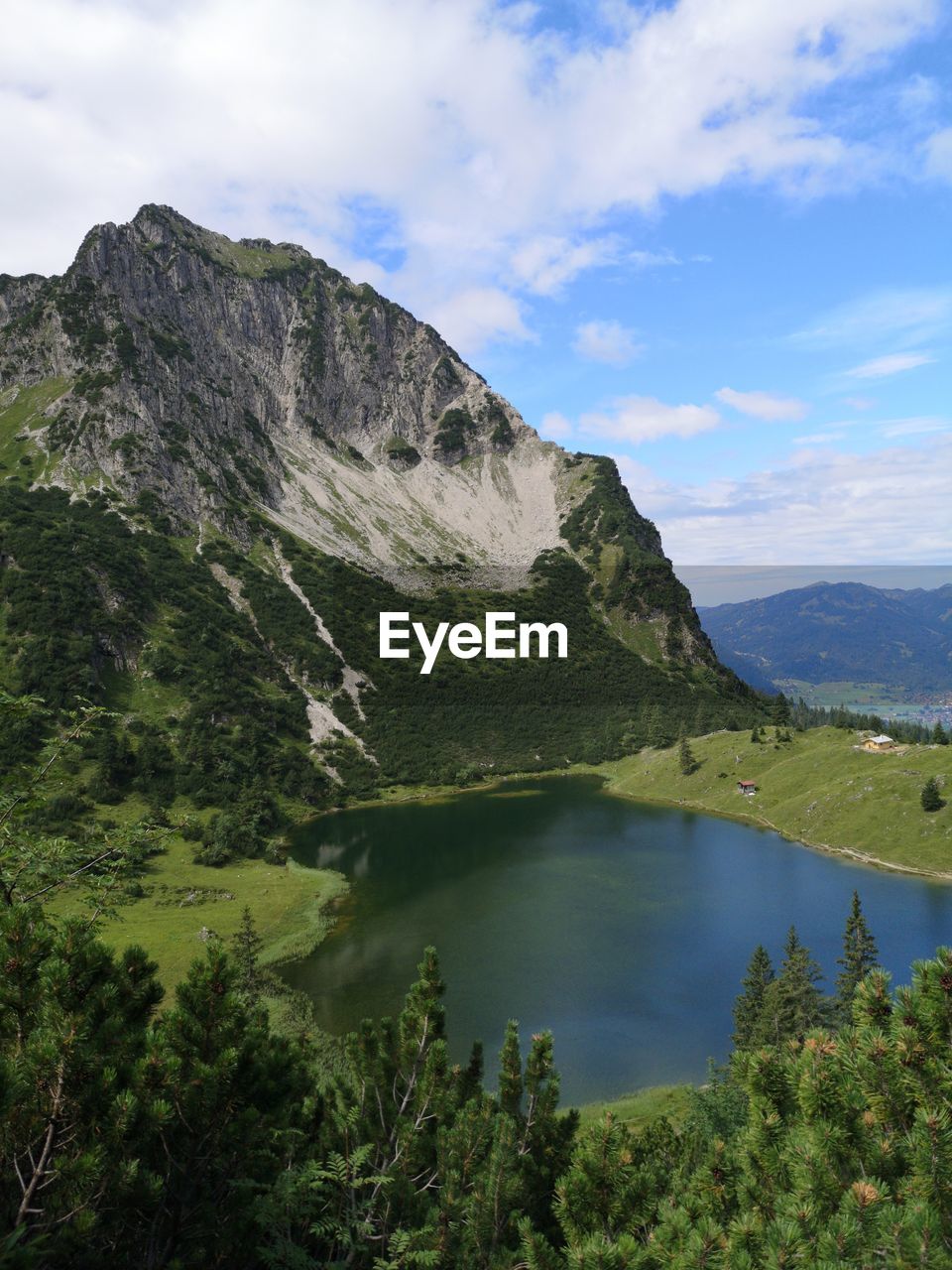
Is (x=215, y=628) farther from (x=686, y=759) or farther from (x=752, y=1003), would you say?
(x=752, y=1003)

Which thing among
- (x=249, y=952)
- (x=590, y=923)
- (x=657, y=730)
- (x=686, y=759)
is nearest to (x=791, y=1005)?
(x=590, y=923)

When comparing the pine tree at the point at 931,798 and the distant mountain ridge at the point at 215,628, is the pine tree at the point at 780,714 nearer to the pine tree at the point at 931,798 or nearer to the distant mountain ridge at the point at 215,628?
the distant mountain ridge at the point at 215,628

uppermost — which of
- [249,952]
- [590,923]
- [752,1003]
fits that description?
[752,1003]

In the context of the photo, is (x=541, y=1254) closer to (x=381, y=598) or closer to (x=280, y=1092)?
(x=280, y=1092)

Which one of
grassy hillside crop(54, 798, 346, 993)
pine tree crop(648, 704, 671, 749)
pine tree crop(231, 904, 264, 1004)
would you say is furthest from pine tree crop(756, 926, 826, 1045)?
pine tree crop(648, 704, 671, 749)

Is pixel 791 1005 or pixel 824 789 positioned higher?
pixel 824 789

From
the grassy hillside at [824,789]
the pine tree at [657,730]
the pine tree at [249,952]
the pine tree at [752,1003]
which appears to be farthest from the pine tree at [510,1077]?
the pine tree at [657,730]

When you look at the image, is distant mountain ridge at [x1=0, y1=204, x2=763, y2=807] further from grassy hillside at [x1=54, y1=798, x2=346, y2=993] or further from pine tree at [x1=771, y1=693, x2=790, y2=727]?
grassy hillside at [x1=54, y1=798, x2=346, y2=993]
